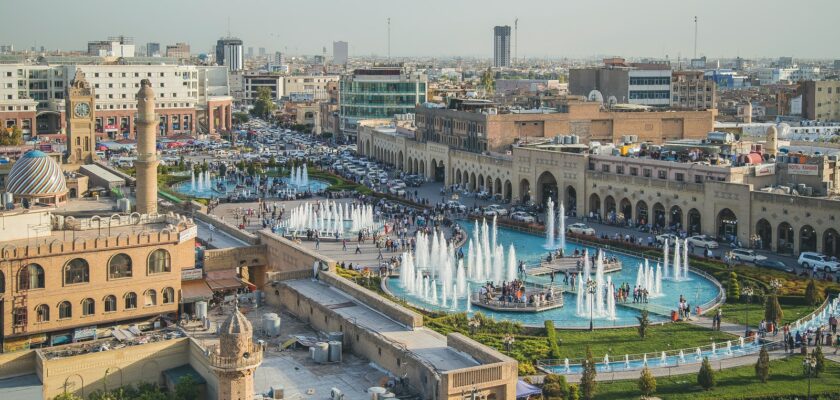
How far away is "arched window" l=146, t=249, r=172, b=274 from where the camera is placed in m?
34.3

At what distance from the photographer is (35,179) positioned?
39.2m

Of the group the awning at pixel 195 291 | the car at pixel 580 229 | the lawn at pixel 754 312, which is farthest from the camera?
the car at pixel 580 229

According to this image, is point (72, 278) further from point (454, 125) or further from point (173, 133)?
point (173, 133)

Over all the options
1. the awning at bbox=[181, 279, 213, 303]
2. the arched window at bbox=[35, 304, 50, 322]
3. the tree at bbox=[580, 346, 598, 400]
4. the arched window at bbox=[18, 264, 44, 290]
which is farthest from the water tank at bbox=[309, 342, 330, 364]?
the arched window at bbox=[18, 264, 44, 290]

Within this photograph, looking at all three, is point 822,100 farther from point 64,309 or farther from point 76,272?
point 64,309

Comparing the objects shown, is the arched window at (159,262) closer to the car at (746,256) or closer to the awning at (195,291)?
the awning at (195,291)

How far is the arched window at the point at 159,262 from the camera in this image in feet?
112

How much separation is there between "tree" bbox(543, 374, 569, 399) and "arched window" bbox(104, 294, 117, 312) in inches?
570

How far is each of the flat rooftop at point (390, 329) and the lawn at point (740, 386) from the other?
5.62 m

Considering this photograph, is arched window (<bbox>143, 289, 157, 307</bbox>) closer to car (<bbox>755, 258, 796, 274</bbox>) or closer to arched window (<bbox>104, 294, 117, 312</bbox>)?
arched window (<bbox>104, 294, 117, 312</bbox>)

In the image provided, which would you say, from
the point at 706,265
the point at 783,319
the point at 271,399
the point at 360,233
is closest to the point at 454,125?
the point at 360,233

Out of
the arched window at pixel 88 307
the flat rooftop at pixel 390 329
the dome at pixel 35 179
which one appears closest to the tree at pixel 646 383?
the flat rooftop at pixel 390 329

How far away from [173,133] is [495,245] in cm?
7844

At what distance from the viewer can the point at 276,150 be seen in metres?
110
